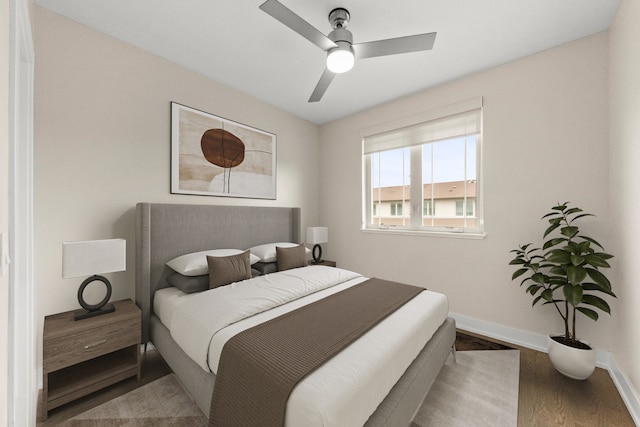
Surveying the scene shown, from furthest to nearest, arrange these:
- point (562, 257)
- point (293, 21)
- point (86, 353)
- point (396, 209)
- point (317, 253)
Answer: point (317, 253) < point (396, 209) < point (562, 257) < point (86, 353) < point (293, 21)

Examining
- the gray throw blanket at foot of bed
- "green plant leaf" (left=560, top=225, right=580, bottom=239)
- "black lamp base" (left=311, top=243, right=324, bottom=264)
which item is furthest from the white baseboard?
"black lamp base" (left=311, top=243, right=324, bottom=264)

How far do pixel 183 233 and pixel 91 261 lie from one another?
80cm

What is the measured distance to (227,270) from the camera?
230cm

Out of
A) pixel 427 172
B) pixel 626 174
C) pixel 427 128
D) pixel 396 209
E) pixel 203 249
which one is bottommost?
pixel 203 249

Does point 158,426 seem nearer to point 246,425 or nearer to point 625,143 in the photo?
A: point 246,425

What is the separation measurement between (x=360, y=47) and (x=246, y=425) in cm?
233

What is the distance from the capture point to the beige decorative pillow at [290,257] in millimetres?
2877

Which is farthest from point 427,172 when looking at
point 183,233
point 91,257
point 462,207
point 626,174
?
point 91,257

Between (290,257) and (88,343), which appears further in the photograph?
(290,257)

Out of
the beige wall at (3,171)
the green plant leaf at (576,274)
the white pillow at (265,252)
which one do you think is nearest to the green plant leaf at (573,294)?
the green plant leaf at (576,274)

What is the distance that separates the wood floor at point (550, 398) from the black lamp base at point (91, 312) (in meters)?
0.54

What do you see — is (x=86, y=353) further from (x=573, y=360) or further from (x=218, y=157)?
(x=573, y=360)

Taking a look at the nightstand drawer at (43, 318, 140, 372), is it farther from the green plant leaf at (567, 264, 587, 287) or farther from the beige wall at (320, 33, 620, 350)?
the green plant leaf at (567, 264, 587, 287)

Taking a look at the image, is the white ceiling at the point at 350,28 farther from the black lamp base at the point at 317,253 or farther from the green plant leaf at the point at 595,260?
the black lamp base at the point at 317,253
